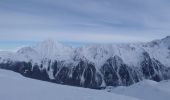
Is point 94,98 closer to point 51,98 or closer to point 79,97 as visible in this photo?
point 79,97

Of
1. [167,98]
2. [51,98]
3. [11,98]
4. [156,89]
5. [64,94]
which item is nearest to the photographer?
[11,98]

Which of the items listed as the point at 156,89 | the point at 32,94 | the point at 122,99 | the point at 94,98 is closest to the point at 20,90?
the point at 32,94

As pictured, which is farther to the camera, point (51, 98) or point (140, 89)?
point (140, 89)

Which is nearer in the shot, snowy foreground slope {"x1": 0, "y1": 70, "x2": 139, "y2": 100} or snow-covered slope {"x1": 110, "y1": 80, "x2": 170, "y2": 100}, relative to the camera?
snowy foreground slope {"x1": 0, "y1": 70, "x2": 139, "y2": 100}

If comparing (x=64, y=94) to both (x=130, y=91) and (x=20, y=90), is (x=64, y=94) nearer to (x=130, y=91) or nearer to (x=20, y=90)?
(x=20, y=90)

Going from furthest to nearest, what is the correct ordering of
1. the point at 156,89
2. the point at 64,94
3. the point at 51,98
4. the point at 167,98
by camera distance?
the point at 156,89 → the point at 167,98 → the point at 64,94 → the point at 51,98

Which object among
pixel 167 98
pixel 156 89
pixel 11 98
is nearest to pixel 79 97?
pixel 11 98

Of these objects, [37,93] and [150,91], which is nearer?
[37,93]

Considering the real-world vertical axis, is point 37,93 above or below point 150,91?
above

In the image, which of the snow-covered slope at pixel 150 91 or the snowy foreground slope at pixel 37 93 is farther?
the snow-covered slope at pixel 150 91
